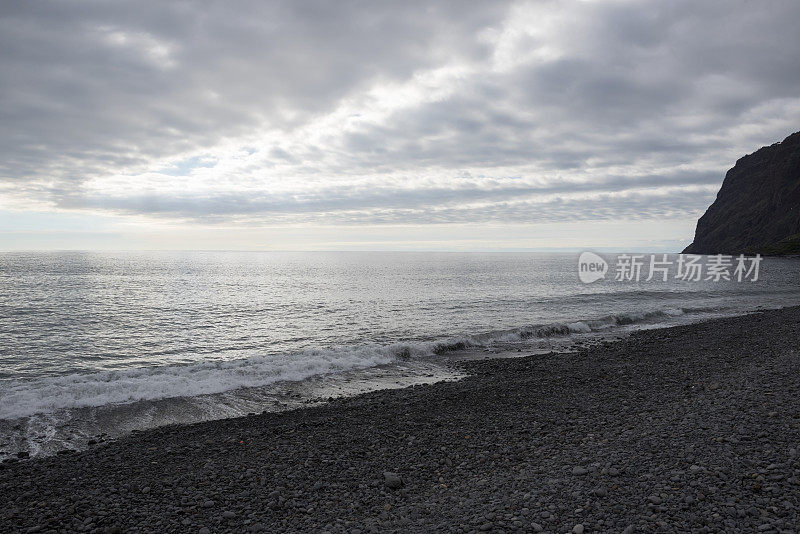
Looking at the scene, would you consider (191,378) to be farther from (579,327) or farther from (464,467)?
(579,327)

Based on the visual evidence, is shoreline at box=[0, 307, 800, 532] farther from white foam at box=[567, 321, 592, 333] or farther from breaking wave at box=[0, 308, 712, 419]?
white foam at box=[567, 321, 592, 333]

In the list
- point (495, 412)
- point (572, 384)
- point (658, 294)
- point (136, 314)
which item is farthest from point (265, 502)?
point (658, 294)

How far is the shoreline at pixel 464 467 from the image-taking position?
6316 millimetres

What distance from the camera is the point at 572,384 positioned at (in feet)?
48.9

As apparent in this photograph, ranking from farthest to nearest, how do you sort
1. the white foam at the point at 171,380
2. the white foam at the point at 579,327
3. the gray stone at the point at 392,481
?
the white foam at the point at 579,327 → the white foam at the point at 171,380 → the gray stone at the point at 392,481

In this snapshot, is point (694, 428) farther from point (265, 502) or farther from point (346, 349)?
point (346, 349)

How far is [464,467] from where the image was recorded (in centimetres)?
870

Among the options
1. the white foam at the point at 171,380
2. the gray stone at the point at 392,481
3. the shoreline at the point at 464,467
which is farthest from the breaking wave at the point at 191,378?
the gray stone at the point at 392,481

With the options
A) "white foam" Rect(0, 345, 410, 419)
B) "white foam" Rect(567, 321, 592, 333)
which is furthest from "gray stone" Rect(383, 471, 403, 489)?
"white foam" Rect(567, 321, 592, 333)

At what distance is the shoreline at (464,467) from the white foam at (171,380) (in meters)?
4.46

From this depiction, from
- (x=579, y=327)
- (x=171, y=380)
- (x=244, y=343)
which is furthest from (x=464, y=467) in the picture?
(x=579, y=327)

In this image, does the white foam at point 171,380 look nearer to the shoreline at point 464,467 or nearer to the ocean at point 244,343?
the ocean at point 244,343

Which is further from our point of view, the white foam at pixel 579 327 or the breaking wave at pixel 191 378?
the white foam at pixel 579 327

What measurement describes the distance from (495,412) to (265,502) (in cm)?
672
